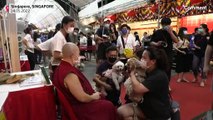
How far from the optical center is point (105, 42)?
20.1 ft

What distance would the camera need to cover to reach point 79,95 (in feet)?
7.82

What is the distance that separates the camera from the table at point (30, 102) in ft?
7.28

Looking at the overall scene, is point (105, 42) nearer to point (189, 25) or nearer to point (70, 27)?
point (70, 27)

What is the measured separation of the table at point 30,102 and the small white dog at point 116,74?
107 cm

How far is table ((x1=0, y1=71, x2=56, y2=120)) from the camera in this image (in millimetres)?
2219

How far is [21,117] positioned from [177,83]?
4.82 meters

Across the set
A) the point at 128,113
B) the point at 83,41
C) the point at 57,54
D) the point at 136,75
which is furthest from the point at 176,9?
the point at 128,113

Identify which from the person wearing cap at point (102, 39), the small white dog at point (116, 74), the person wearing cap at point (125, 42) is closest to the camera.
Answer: the small white dog at point (116, 74)

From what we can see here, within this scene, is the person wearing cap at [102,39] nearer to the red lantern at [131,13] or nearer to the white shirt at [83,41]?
the white shirt at [83,41]

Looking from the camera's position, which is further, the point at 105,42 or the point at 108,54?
the point at 105,42

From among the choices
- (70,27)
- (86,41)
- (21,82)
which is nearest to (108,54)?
(70,27)

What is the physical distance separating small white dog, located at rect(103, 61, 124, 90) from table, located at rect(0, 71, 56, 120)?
1.07 meters

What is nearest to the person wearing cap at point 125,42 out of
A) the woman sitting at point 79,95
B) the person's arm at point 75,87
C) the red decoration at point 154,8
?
the woman sitting at point 79,95

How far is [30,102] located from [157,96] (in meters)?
1.18
